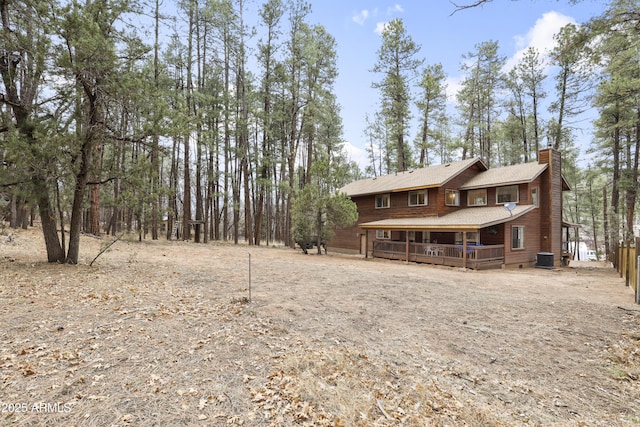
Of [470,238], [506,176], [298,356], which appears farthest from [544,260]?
[298,356]

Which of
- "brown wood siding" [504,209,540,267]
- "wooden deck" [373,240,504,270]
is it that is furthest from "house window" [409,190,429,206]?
"brown wood siding" [504,209,540,267]

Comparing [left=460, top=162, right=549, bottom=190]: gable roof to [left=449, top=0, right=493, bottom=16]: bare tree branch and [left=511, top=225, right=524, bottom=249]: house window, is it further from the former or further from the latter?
[left=449, top=0, right=493, bottom=16]: bare tree branch

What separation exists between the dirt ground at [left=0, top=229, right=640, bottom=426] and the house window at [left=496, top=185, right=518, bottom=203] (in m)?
11.3

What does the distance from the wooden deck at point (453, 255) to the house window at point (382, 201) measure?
4561 millimetres

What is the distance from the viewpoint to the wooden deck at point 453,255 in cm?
1555

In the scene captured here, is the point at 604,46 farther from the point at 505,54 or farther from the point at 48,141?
the point at 505,54

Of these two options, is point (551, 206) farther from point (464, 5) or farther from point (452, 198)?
A: point (464, 5)

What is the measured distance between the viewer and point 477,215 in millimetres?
17438

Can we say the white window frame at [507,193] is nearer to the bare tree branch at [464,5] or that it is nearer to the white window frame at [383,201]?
the white window frame at [383,201]

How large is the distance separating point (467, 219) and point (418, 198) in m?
4.35

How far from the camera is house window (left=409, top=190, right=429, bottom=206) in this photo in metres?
20.2

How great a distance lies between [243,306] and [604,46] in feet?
31.3

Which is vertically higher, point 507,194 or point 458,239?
point 507,194

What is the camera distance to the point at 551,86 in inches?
908
